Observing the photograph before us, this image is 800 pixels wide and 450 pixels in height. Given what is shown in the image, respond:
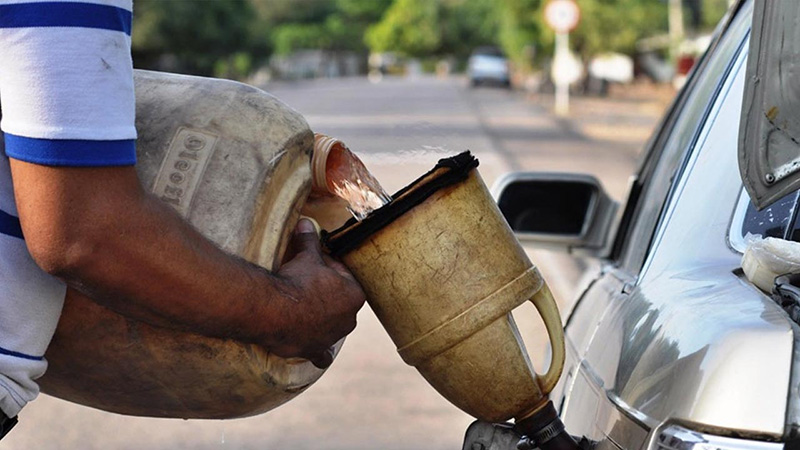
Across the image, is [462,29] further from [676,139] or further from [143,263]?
[143,263]

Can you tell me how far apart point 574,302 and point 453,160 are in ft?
5.75

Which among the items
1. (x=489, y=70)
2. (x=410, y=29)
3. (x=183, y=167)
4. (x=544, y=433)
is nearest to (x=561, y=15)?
(x=544, y=433)

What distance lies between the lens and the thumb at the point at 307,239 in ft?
6.56

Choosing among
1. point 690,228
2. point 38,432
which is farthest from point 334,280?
point 38,432

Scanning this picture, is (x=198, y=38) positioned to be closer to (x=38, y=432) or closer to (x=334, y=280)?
(x=38, y=432)

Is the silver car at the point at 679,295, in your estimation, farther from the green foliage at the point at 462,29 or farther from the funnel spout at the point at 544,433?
the green foliage at the point at 462,29

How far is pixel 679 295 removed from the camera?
6.62 ft

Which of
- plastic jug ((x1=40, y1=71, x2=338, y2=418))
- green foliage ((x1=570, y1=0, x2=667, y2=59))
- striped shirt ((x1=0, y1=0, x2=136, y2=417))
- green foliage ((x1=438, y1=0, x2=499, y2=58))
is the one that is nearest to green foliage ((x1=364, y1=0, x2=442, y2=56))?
A: green foliage ((x1=438, y1=0, x2=499, y2=58))

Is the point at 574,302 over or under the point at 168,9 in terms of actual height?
over

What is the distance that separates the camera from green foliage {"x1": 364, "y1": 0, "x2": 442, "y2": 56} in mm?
129500

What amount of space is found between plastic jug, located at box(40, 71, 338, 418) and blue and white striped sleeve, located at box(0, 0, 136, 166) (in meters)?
0.22

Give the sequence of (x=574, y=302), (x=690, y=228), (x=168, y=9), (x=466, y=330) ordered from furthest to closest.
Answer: (x=168, y=9), (x=574, y=302), (x=690, y=228), (x=466, y=330)

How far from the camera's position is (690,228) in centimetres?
236

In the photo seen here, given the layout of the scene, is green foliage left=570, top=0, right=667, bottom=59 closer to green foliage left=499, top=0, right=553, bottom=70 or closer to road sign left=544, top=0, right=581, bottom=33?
green foliage left=499, top=0, right=553, bottom=70
